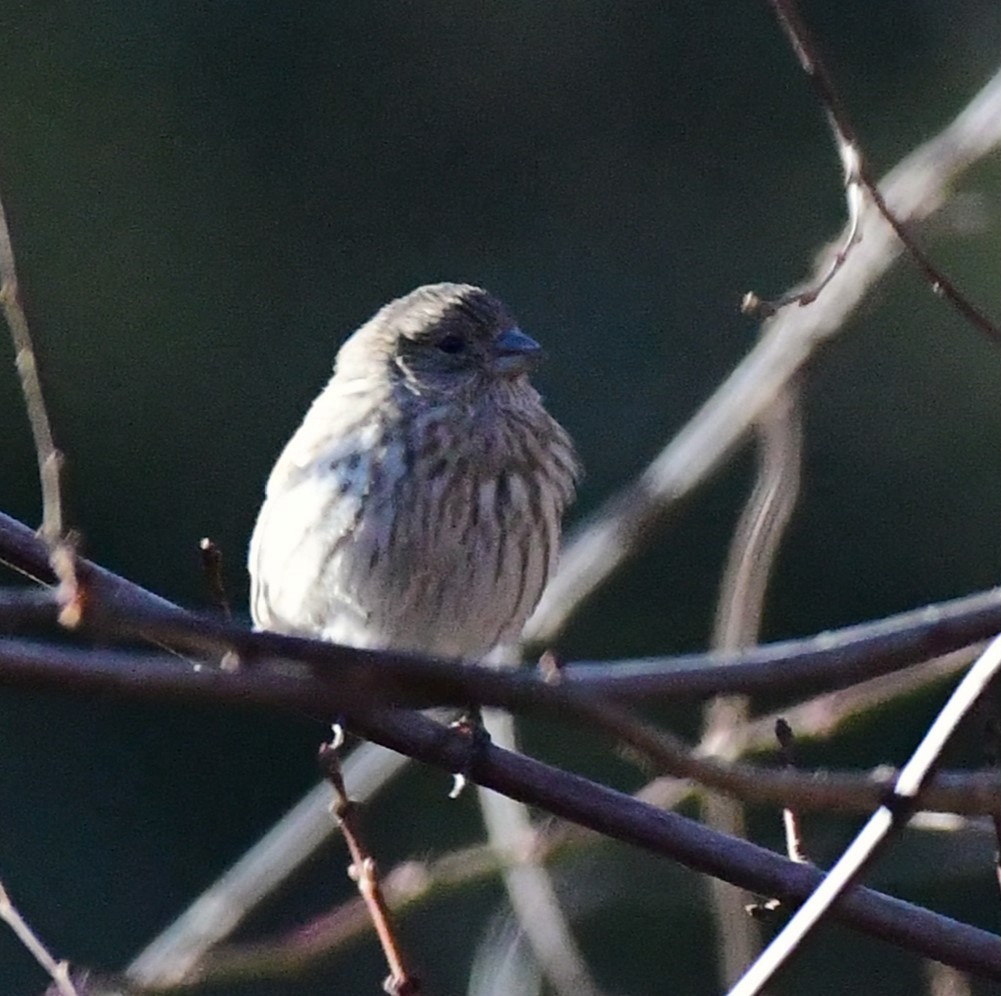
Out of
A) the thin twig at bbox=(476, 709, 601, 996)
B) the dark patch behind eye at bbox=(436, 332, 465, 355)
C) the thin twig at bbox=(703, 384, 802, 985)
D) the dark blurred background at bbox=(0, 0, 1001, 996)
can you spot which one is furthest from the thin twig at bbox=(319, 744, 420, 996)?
the dark blurred background at bbox=(0, 0, 1001, 996)

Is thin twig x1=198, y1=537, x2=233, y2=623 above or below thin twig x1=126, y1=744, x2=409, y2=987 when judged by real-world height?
above

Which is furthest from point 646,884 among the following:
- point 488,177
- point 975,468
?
point 488,177

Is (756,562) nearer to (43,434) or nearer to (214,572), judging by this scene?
(214,572)

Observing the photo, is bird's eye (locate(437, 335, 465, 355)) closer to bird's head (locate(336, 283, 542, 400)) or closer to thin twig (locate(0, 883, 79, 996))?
bird's head (locate(336, 283, 542, 400))

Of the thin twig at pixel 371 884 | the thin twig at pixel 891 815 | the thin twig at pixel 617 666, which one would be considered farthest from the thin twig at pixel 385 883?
the thin twig at pixel 617 666

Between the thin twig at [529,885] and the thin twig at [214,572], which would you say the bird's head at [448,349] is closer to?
the thin twig at [529,885]

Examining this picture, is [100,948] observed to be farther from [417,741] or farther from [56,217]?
[417,741]

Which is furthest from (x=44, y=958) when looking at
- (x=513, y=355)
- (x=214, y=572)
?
(x=513, y=355)
